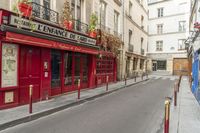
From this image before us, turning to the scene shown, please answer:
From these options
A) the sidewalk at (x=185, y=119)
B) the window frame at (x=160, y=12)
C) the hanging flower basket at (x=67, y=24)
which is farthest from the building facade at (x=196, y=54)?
the window frame at (x=160, y=12)

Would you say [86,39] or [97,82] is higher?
[86,39]

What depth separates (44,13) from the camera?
10656 mm

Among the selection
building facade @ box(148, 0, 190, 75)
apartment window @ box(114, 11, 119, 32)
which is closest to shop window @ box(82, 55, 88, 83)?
apartment window @ box(114, 11, 119, 32)

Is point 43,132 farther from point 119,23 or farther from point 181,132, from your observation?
point 119,23

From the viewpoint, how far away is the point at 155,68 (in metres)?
43.5

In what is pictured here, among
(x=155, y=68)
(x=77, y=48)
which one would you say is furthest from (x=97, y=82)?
(x=155, y=68)

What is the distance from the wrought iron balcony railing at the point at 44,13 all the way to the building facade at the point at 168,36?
31.4m

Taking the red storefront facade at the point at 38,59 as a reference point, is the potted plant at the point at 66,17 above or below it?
above

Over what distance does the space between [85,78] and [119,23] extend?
9.60 m

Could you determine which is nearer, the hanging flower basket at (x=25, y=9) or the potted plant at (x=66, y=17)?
the hanging flower basket at (x=25, y=9)

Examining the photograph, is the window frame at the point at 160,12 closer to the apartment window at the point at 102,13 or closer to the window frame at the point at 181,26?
the window frame at the point at 181,26

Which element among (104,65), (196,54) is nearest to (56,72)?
(104,65)

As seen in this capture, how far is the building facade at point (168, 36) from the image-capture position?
40.3 meters

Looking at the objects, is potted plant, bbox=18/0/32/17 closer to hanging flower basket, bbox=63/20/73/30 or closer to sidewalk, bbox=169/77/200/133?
hanging flower basket, bbox=63/20/73/30
